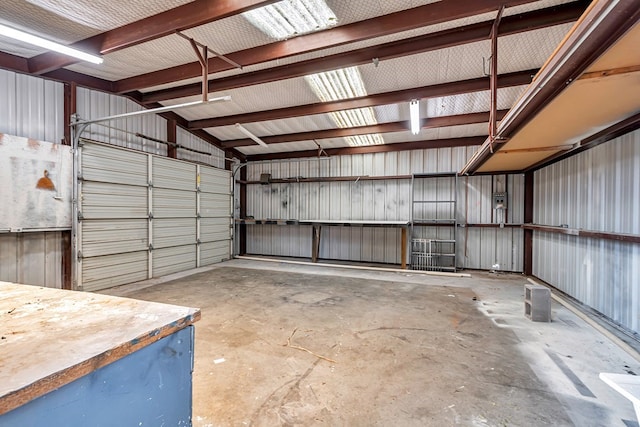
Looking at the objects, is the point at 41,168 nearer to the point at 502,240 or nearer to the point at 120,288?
the point at 120,288

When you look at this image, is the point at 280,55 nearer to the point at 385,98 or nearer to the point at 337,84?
the point at 337,84

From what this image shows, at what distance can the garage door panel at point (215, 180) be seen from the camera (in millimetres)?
7607

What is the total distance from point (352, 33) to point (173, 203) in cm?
541

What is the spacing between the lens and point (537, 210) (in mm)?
6109

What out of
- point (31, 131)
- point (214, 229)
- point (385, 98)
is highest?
point (385, 98)

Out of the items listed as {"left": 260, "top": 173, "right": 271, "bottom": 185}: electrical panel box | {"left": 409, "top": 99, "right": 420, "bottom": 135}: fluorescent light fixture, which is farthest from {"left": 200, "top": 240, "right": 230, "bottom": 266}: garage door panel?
{"left": 409, "top": 99, "right": 420, "bottom": 135}: fluorescent light fixture

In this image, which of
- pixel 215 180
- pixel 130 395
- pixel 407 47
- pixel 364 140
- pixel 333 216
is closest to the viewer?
pixel 130 395

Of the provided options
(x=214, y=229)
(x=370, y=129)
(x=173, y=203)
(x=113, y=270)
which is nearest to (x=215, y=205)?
(x=214, y=229)

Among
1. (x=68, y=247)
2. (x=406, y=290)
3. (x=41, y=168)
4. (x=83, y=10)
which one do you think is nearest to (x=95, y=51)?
(x=83, y=10)

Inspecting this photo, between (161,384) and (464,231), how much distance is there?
24.7 feet

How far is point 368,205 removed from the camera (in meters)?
8.16

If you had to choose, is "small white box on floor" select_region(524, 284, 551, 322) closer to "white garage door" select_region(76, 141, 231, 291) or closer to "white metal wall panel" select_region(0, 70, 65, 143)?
"white garage door" select_region(76, 141, 231, 291)

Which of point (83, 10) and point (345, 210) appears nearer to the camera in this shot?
point (83, 10)

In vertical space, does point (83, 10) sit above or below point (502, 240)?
above
